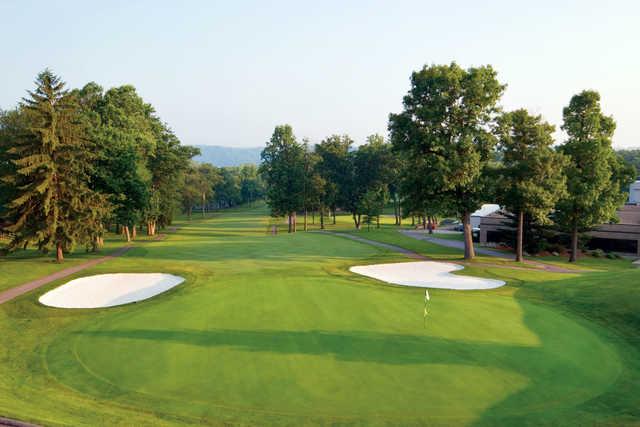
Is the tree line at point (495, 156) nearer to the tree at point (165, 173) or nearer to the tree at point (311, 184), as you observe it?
the tree at point (311, 184)

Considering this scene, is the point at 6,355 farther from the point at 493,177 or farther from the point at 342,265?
the point at 493,177

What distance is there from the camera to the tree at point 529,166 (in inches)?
1387

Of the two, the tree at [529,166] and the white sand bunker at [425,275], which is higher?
the tree at [529,166]

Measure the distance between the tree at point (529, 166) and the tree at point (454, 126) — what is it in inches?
65.4

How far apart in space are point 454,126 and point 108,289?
2802 centimetres

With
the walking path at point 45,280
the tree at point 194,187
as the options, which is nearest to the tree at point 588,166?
the walking path at point 45,280

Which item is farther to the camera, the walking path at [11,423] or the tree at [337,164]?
the tree at [337,164]

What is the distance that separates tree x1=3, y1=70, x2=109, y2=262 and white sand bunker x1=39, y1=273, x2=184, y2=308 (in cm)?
665

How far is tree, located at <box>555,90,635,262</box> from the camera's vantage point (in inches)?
1521

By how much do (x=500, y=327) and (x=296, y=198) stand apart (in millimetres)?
53732

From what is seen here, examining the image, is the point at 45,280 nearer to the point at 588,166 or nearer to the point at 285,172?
the point at 588,166

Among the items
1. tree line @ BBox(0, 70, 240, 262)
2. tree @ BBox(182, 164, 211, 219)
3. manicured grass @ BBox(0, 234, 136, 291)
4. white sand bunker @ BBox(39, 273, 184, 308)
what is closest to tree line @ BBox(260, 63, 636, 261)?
white sand bunker @ BBox(39, 273, 184, 308)

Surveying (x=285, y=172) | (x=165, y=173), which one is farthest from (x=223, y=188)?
(x=165, y=173)

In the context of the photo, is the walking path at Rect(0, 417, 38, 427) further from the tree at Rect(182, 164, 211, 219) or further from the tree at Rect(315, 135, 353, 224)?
the tree at Rect(182, 164, 211, 219)
